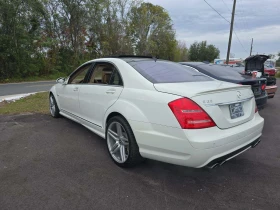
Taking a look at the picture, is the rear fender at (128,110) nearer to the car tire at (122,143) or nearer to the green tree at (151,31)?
the car tire at (122,143)

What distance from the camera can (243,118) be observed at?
276 centimetres

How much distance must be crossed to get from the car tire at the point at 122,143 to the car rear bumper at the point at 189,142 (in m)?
0.13

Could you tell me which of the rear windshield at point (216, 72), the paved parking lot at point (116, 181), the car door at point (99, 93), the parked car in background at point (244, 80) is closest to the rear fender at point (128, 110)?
the car door at point (99, 93)

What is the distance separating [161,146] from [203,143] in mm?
468

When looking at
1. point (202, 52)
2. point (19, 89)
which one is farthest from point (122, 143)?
point (202, 52)

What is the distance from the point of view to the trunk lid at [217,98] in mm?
2400

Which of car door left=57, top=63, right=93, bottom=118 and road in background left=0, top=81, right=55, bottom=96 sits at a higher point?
car door left=57, top=63, right=93, bottom=118

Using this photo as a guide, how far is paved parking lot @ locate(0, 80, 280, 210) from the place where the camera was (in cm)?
235

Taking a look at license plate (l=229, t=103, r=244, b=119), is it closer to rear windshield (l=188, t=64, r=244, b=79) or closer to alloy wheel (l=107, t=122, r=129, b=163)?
alloy wheel (l=107, t=122, r=129, b=163)

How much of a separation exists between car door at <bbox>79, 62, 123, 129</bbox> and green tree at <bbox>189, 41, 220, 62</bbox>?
58.0m

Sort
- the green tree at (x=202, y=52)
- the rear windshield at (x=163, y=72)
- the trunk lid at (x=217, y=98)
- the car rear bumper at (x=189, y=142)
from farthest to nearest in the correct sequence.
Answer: the green tree at (x=202, y=52), the rear windshield at (x=163, y=72), the trunk lid at (x=217, y=98), the car rear bumper at (x=189, y=142)

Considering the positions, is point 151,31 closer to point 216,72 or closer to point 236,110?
point 216,72

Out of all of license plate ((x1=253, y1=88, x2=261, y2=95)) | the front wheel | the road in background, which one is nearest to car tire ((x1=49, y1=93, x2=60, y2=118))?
the front wheel

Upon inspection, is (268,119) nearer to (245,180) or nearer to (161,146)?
(245,180)
